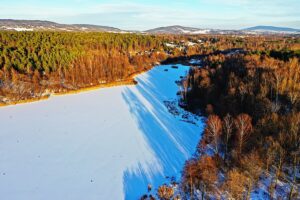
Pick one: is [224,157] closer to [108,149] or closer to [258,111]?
[258,111]

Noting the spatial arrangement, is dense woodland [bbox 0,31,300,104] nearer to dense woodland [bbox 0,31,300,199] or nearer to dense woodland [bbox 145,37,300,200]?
dense woodland [bbox 0,31,300,199]

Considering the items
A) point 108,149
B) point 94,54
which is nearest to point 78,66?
point 94,54

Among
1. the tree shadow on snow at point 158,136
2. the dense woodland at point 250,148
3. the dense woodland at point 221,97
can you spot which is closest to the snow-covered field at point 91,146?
the tree shadow on snow at point 158,136

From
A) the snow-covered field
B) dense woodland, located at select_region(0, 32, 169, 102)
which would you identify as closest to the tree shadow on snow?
the snow-covered field

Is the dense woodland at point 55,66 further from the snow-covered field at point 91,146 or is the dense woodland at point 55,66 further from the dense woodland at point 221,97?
the snow-covered field at point 91,146

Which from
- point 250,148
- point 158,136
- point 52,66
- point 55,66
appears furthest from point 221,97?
point 52,66

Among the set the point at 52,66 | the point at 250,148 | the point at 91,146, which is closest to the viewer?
the point at 250,148

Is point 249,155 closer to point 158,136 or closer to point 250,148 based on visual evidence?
point 250,148

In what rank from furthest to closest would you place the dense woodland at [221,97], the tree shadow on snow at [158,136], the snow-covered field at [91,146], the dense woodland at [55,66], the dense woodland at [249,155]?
the dense woodland at [55,66] → the tree shadow on snow at [158,136] → the snow-covered field at [91,146] → the dense woodland at [221,97] → the dense woodland at [249,155]

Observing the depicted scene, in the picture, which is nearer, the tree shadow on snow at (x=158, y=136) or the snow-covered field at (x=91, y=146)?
the snow-covered field at (x=91, y=146)
